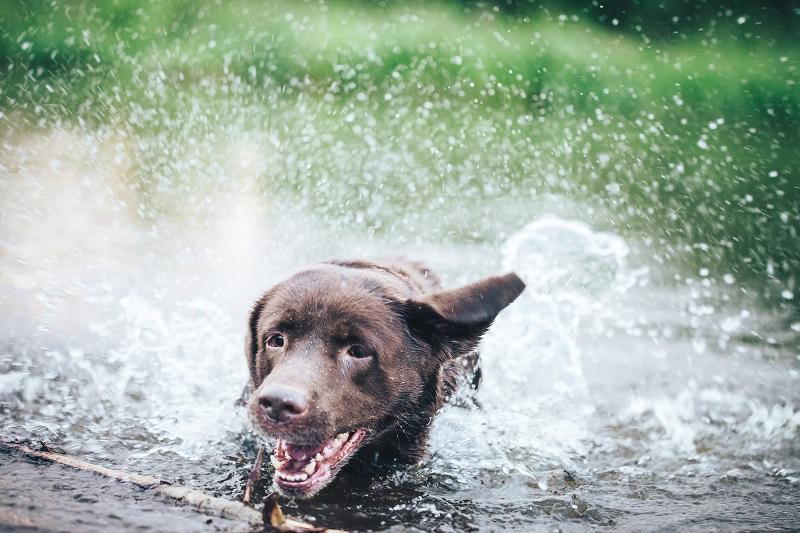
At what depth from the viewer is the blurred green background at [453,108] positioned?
28.9 ft

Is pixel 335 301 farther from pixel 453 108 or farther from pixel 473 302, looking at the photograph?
pixel 453 108

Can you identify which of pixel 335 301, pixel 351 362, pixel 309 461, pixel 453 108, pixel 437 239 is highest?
pixel 335 301

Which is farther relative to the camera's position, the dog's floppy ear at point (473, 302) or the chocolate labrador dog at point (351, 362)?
the dog's floppy ear at point (473, 302)

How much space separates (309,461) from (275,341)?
0.55m

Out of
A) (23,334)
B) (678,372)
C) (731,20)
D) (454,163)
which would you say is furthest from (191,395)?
(731,20)

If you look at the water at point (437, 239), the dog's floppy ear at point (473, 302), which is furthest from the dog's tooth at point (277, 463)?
the dog's floppy ear at point (473, 302)

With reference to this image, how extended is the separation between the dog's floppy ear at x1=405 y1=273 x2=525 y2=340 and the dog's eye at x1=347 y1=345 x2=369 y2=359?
339mm

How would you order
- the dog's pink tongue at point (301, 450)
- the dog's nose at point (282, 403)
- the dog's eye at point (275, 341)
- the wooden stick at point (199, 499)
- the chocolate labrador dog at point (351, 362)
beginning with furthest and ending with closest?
the dog's eye at point (275, 341), the dog's pink tongue at point (301, 450), the chocolate labrador dog at point (351, 362), the dog's nose at point (282, 403), the wooden stick at point (199, 499)

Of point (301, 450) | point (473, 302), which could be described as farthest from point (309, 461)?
point (473, 302)

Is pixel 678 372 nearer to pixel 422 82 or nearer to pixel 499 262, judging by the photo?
pixel 499 262

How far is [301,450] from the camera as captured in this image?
2.63m

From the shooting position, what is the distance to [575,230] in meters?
7.54

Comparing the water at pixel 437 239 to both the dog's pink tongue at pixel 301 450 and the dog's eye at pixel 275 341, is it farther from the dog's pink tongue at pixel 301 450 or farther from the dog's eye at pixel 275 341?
the dog's eye at pixel 275 341

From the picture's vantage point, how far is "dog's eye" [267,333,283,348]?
286 cm
